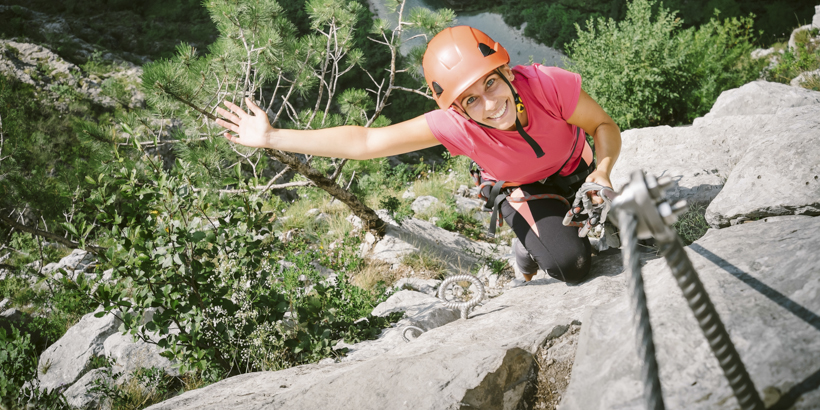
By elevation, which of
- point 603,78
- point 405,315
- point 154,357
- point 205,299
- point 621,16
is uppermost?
point 621,16

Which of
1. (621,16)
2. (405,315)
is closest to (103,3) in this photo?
(405,315)

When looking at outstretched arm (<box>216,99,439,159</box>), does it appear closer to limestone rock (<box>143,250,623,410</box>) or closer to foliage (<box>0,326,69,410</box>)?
limestone rock (<box>143,250,623,410</box>)

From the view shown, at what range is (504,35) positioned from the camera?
18578 millimetres

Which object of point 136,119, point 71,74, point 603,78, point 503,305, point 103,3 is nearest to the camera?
point 503,305

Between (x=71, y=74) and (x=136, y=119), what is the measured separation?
9.64 m

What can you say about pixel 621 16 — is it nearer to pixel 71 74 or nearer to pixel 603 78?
pixel 603 78

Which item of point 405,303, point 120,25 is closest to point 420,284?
point 405,303

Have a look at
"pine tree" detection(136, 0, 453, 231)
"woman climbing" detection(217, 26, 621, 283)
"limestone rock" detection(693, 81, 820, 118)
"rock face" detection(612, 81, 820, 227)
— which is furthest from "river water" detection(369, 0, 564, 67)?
"woman climbing" detection(217, 26, 621, 283)

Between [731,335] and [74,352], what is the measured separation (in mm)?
4433

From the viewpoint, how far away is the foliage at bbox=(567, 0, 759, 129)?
6133 mm

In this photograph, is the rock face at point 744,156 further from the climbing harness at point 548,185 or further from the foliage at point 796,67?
the foliage at point 796,67

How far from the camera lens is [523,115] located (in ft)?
7.12

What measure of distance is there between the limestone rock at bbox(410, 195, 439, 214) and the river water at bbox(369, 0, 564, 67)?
487 inches

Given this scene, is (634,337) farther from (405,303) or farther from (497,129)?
(405,303)
